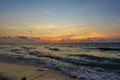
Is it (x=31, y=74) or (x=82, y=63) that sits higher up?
(x=31, y=74)

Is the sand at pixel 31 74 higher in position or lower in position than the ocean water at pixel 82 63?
higher

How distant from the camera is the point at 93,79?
1155 cm

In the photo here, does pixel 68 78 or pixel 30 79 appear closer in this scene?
pixel 30 79

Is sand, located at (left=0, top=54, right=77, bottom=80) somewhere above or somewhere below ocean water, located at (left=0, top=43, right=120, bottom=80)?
above

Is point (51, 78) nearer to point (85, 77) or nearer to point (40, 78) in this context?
point (40, 78)

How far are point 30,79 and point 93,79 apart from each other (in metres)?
4.24

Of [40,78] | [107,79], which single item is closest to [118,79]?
[107,79]

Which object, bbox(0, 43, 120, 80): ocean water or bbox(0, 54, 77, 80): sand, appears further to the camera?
bbox(0, 43, 120, 80): ocean water

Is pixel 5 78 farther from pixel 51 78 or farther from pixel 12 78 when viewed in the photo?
pixel 51 78

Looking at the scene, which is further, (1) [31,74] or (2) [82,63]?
(2) [82,63]

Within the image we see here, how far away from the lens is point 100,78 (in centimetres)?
1176

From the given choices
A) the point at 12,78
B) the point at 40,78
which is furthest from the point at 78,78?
the point at 12,78

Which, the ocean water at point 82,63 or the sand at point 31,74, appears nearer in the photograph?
the sand at point 31,74

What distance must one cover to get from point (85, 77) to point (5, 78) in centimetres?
Answer: 548
